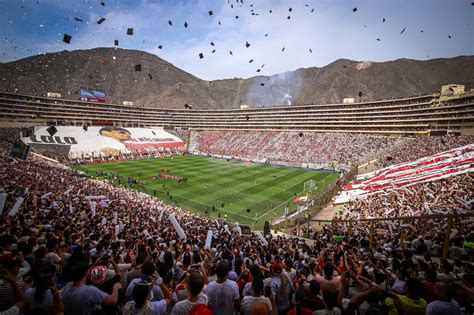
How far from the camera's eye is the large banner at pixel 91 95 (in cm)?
9466

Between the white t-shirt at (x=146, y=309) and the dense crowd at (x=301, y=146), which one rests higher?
the dense crowd at (x=301, y=146)

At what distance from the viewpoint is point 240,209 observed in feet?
91.1

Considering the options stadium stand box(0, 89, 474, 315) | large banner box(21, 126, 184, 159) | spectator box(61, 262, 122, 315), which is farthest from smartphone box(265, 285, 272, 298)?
large banner box(21, 126, 184, 159)

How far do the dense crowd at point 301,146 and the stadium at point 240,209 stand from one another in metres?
0.64

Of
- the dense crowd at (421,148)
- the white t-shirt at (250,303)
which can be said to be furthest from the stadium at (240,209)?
the dense crowd at (421,148)

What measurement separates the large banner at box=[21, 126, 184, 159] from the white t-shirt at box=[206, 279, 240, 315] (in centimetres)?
6051

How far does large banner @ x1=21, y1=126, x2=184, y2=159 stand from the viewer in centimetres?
5444

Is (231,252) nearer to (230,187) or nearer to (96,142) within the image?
(230,187)

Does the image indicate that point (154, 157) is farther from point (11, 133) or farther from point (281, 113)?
point (281, 113)

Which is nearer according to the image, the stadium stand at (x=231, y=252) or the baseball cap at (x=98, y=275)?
the stadium stand at (x=231, y=252)

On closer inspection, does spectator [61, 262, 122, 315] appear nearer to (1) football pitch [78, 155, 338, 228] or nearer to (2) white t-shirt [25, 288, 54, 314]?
(2) white t-shirt [25, 288, 54, 314]

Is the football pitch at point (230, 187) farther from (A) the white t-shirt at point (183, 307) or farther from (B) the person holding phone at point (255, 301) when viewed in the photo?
(A) the white t-shirt at point (183, 307)

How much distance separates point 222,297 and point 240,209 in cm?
2430

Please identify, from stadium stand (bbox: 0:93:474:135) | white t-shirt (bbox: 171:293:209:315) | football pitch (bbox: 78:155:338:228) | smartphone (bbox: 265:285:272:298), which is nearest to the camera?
white t-shirt (bbox: 171:293:209:315)
